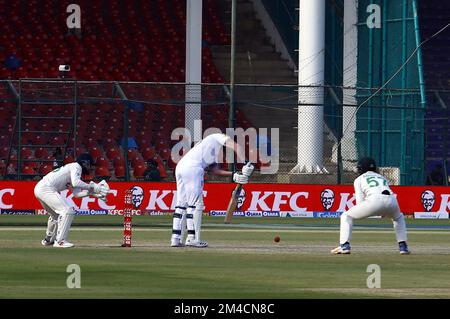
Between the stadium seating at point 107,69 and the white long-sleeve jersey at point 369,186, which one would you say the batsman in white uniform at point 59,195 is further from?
the stadium seating at point 107,69

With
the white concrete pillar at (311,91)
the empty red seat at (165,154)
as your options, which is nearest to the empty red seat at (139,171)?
the empty red seat at (165,154)

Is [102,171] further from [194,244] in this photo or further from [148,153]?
[194,244]

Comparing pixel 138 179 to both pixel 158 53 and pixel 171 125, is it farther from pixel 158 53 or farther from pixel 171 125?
pixel 158 53

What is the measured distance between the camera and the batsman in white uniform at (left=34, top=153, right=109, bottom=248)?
77.4ft

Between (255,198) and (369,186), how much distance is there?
52.0 feet

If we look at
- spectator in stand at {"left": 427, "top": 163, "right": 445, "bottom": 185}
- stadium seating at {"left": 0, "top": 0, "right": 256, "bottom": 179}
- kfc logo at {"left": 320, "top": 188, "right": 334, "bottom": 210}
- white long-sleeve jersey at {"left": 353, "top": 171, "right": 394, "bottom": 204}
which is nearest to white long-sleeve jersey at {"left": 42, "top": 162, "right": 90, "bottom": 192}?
white long-sleeve jersey at {"left": 353, "top": 171, "right": 394, "bottom": 204}

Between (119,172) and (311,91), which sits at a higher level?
(311,91)

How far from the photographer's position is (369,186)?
22.4 meters

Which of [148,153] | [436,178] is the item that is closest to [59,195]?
[148,153]

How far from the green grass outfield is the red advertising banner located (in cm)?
530

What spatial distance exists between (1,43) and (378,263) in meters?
33.1

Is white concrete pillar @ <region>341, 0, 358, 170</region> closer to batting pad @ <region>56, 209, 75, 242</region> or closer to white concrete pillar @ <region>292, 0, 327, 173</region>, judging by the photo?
white concrete pillar @ <region>292, 0, 327, 173</region>

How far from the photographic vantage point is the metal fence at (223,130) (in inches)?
1569

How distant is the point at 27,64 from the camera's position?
164ft
